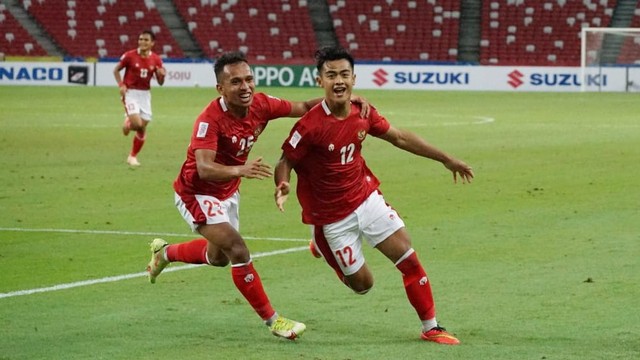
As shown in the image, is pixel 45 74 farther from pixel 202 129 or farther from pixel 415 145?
pixel 415 145

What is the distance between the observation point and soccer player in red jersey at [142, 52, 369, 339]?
8.70 m

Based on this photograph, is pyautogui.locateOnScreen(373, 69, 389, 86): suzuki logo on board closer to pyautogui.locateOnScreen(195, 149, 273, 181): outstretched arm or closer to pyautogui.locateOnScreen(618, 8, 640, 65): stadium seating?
pyautogui.locateOnScreen(618, 8, 640, 65): stadium seating

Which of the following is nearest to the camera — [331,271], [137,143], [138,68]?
[331,271]

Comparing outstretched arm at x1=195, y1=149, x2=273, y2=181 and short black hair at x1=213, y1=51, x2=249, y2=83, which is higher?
short black hair at x1=213, y1=51, x2=249, y2=83

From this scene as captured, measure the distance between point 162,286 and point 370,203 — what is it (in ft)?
8.62

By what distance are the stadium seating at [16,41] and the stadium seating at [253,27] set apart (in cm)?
662

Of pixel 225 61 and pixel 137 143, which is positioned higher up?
pixel 225 61

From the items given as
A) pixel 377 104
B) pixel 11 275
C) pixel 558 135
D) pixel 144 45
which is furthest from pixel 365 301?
pixel 377 104

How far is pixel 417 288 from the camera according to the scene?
28.3ft

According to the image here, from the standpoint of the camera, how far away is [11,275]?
1127 centimetres

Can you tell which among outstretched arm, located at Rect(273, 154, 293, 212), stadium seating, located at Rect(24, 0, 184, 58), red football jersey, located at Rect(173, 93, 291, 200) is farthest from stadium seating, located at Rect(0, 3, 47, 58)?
outstretched arm, located at Rect(273, 154, 293, 212)

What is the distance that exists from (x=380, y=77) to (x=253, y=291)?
138ft

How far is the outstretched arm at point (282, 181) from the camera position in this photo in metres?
8.39

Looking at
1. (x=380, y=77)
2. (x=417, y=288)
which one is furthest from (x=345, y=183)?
(x=380, y=77)
